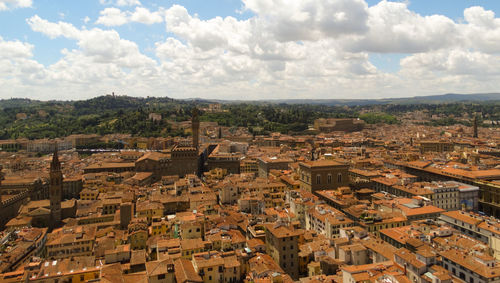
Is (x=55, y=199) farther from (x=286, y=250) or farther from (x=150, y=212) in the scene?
(x=286, y=250)

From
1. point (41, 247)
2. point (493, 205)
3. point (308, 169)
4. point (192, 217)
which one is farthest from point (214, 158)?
point (493, 205)

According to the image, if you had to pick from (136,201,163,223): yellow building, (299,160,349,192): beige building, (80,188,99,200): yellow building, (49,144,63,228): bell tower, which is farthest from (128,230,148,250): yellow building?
(299,160,349,192): beige building

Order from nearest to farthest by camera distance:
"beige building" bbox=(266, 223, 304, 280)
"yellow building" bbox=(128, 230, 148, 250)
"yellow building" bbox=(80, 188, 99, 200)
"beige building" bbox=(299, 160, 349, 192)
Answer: "beige building" bbox=(266, 223, 304, 280)
"yellow building" bbox=(128, 230, 148, 250)
"yellow building" bbox=(80, 188, 99, 200)
"beige building" bbox=(299, 160, 349, 192)

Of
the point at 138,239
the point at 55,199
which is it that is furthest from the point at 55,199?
the point at 138,239

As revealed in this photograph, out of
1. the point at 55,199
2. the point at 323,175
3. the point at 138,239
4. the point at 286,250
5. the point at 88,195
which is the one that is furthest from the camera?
the point at 323,175

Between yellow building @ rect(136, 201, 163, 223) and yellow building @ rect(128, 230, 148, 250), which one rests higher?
yellow building @ rect(136, 201, 163, 223)

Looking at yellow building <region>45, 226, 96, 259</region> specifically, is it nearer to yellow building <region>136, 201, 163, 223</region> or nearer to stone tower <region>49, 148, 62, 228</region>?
yellow building <region>136, 201, 163, 223</region>

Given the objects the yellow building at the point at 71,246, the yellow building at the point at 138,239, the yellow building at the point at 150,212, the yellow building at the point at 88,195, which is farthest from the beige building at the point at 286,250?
the yellow building at the point at 88,195

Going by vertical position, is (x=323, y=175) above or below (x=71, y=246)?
above

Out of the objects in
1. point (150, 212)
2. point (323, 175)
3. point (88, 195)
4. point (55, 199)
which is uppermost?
point (323, 175)

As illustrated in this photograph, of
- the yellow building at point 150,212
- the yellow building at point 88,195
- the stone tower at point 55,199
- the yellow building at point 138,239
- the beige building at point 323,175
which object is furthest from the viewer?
the beige building at point 323,175

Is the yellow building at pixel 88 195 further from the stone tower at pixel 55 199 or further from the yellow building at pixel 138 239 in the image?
the yellow building at pixel 138 239
